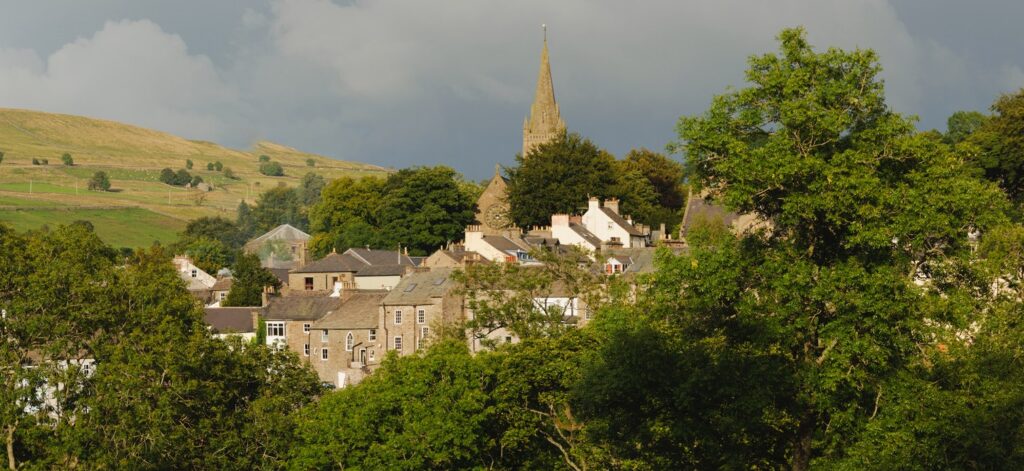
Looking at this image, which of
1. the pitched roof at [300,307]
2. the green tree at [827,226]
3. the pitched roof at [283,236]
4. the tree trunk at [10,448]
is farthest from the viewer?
the pitched roof at [283,236]

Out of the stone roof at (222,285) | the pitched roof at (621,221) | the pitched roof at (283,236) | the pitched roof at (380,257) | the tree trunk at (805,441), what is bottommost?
the tree trunk at (805,441)

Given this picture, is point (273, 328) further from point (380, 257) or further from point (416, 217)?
point (416, 217)

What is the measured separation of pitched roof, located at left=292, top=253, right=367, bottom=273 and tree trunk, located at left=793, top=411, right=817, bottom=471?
215 feet

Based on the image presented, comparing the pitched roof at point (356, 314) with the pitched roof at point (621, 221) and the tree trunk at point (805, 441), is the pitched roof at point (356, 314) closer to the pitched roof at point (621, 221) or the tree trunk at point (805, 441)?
the pitched roof at point (621, 221)

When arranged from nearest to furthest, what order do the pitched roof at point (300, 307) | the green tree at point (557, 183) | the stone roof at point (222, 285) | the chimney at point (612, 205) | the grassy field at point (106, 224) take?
the pitched roof at point (300, 307) < the chimney at point (612, 205) < the green tree at point (557, 183) < the stone roof at point (222, 285) < the grassy field at point (106, 224)

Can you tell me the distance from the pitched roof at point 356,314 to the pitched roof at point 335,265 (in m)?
12.5

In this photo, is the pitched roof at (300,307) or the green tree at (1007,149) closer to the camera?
the green tree at (1007,149)

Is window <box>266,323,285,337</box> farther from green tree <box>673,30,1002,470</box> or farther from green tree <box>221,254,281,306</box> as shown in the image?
green tree <box>673,30,1002,470</box>

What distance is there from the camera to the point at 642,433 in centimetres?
3141

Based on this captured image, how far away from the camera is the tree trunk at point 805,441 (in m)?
30.2

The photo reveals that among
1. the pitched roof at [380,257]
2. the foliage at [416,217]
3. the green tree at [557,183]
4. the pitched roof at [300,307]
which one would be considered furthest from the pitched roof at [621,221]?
the pitched roof at [300,307]

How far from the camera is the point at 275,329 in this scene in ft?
276

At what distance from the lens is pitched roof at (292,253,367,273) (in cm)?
9456

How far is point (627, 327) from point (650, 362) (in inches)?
114
